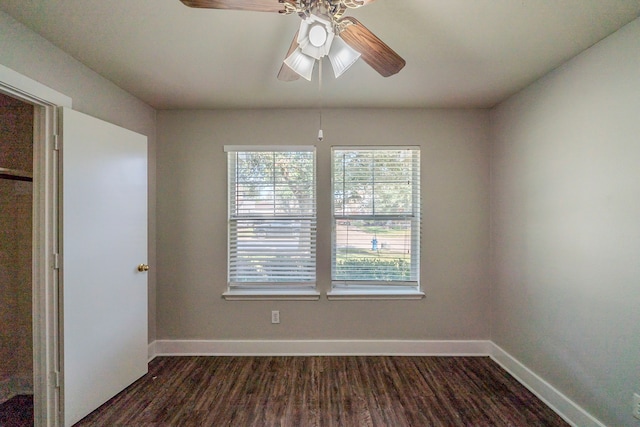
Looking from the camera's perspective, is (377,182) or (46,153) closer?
(46,153)

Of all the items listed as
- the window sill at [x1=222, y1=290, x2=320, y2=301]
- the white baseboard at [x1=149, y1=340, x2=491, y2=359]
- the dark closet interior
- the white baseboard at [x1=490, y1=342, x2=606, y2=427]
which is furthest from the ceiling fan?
the white baseboard at [x1=490, y1=342, x2=606, y2=427]

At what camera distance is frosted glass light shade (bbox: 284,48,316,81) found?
133 cm

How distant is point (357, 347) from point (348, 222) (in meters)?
1.21

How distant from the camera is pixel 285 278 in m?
2.68

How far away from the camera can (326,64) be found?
1.85 meters

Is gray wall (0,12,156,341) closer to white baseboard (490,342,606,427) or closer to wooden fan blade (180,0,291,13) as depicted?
wooden fan blade (180,0,291,13)

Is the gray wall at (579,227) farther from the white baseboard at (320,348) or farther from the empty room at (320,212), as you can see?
the white baseboard at (320,348)

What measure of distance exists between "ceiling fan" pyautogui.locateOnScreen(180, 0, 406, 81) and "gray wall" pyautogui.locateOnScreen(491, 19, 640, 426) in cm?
129

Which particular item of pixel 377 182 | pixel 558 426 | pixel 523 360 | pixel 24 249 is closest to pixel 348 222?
pixel 377 182

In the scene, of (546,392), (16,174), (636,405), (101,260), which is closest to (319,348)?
(546,392)

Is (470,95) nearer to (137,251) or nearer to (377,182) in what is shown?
(377,182)

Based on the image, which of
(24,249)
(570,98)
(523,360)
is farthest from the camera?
(523,360)

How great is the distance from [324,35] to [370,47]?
0.26 metres

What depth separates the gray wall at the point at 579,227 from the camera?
1.50m
